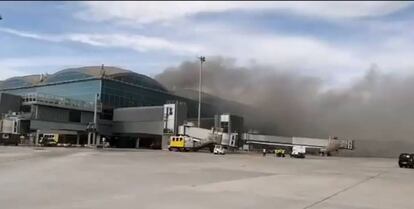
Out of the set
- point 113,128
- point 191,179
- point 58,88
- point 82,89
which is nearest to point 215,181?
point 191,179

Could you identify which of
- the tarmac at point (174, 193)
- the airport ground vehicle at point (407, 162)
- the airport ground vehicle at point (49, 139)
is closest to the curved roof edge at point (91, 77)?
the airport ground vehicle at point (49, 139)

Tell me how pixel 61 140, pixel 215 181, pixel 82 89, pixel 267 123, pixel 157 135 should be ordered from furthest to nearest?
pixel 267 123 < pixel 82 89 < pixel 157 135 < pixel 61 140 < pixel 215 181

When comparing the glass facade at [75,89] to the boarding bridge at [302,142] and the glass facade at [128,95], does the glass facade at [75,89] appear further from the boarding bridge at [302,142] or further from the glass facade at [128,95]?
the boarding bridge at [302,142]

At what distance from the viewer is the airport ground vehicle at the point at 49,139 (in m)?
99.4

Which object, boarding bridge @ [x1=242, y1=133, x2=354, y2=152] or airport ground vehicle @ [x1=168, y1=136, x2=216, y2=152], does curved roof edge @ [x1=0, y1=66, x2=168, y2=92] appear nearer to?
boarding bridge @ [x1=242, y1=133, x2=354, y2=152]

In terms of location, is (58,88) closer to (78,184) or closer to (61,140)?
(61,140)

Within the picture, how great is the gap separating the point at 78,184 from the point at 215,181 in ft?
24.8

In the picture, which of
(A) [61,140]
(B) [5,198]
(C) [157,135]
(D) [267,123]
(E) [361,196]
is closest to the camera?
(B) [5,198]

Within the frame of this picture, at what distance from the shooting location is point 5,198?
57.7 feet

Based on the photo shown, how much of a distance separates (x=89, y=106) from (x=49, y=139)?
29737 mm

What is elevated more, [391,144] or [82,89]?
[82,89]

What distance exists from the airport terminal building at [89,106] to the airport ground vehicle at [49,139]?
3478 millimetres

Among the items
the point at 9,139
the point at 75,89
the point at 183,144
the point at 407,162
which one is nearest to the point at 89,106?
the point at 75,89

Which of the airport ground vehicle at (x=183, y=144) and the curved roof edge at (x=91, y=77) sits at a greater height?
the curved roof edge at (x=91, y=77)
